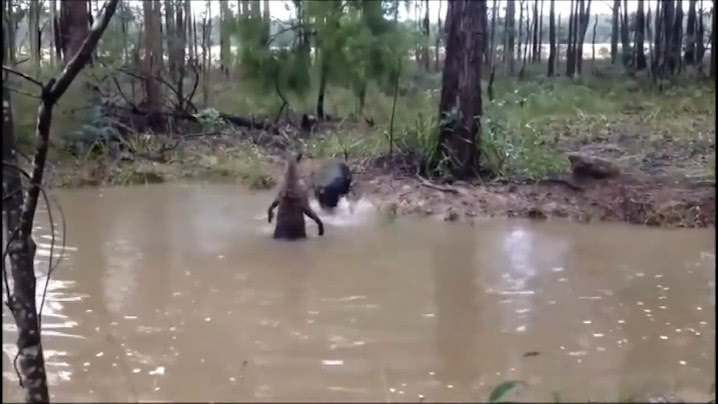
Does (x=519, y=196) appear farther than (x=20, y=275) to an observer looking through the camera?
Yes

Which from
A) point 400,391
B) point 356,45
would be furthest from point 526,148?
point 400,391

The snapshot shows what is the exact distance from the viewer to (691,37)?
11.4 m

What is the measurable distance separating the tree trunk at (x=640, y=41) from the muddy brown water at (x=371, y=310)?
862cm

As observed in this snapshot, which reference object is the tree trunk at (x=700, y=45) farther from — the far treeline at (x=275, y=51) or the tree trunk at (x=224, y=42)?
the tree trunk at (x=224, y=42)

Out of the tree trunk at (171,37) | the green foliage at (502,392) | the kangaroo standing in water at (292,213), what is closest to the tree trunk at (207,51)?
the tree trunk at (171,37)

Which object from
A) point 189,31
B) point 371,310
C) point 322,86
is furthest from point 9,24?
point 189,31

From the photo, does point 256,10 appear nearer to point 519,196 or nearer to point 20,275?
point 519,196

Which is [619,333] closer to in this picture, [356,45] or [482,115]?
[482,115]

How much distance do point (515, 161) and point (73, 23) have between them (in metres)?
3.83

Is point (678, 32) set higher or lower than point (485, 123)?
higher

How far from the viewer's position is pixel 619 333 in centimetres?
318

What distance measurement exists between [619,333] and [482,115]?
3.74 metres

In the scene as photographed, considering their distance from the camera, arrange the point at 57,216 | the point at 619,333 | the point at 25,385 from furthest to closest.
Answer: the point at 57,216 < the point at 619,333 < the point at 25,385

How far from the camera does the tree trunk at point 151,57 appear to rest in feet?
27.5
